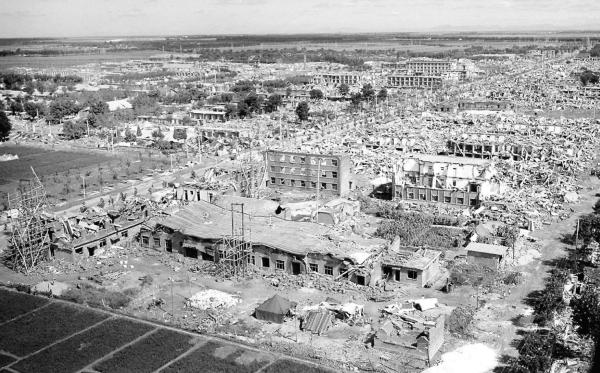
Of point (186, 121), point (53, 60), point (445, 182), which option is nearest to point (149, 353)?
point (445, 182)

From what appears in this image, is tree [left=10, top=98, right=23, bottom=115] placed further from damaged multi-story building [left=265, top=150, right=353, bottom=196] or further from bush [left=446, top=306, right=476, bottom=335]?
bush [left=446, top=306, right=476, bottom=335]

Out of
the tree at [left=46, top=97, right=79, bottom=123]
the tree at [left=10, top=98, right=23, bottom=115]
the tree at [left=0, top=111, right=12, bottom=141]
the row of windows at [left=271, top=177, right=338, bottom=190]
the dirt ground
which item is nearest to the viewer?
the dirt ground

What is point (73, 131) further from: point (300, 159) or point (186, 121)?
point (300, 159)

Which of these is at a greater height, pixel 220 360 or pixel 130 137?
pixel 130 137

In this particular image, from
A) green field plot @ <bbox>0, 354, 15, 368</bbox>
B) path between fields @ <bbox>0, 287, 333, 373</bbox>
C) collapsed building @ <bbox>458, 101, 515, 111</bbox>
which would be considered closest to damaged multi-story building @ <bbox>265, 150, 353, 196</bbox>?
path between fields @ <bbox>0, 287, 333, 373</bbox>

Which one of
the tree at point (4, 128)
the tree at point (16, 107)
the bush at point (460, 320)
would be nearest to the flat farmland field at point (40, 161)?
the tree at point (4, 128)

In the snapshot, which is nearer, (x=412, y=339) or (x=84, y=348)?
(x=412, y=339)
